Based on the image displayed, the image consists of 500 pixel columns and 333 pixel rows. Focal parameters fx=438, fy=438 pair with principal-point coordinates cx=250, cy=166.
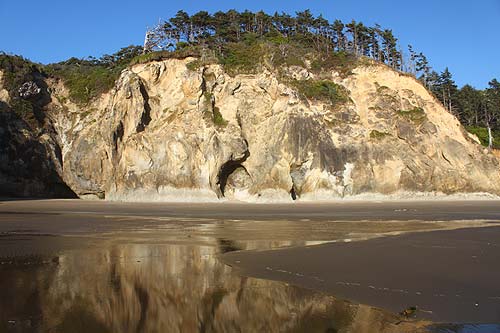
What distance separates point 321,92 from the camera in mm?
35688

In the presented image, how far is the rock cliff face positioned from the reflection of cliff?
23.9 meters

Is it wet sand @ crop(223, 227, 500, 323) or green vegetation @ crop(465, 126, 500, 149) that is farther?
green vegetation @ crop(465, 126, 500, 149)

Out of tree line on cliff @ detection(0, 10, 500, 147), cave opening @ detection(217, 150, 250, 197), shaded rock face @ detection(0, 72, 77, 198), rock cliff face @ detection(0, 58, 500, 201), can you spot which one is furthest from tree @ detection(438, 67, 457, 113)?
shaded rock face @ detection(0, 72, 77, 198)

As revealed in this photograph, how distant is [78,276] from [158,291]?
1.66 metres

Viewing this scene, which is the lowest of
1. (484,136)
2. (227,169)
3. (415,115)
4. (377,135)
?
(227,169)

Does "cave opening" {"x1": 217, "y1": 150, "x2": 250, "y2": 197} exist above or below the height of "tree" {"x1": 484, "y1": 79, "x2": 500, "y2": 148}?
below

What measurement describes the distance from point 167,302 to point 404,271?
3905 mm

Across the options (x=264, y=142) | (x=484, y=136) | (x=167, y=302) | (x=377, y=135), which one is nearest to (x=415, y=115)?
(x=377, y=135)

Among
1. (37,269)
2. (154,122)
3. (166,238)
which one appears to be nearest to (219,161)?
(154,122)

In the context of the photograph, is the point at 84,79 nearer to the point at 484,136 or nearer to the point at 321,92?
the point at 321,92

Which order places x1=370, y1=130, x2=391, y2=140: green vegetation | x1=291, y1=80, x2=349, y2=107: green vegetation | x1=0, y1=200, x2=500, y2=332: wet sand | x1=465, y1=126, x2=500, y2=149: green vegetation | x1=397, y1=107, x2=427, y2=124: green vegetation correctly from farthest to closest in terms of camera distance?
x1=465, y1=126, x2=500, y2=149: green vegetation → x1=291, y1=80, x2=349, y2=107: green vegetation → x1=397, y1=107, x2=427, y2=124: green vegetation → x1=370, y1=130, x2=391, y2=140: green vegetation → x1=0, y1=200, x2=500, y2=332: wet sand

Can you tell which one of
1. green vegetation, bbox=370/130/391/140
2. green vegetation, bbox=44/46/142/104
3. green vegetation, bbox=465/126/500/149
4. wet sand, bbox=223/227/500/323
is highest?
green vegetation, bbox=44/46/142/104

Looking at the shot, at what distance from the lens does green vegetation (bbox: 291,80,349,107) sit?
35469 mm

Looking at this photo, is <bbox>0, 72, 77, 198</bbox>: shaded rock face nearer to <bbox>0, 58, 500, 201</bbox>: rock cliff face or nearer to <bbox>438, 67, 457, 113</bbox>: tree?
<bbox>0, 58, 500, 201</bbox>: rock cliff face
